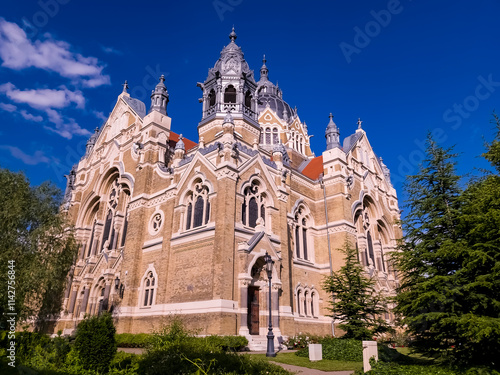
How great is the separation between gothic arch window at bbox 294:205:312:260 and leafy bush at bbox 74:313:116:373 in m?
18.0

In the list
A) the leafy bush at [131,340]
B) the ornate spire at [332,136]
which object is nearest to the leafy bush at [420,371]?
the leafy bush at [131,340]

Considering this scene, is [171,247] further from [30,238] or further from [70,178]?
[70,178]

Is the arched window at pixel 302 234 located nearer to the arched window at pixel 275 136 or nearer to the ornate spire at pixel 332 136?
the ornate spire at pixel 332 136

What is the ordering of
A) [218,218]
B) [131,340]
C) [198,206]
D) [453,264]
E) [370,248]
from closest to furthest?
[453,264] < [131,340] < [218,218] < [198,206] < [370,248]

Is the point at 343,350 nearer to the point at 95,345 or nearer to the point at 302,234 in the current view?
the point at 95,345

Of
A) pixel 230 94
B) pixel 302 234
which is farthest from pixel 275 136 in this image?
pixel 302 234

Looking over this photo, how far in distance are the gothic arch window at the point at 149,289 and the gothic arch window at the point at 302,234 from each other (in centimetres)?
1020

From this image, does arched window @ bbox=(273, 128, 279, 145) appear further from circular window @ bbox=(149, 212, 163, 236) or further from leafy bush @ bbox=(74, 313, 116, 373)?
leafy bush @ bbox=(74, 313, 116, 373)

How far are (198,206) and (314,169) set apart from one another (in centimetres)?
1580

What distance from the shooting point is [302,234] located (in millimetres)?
27531

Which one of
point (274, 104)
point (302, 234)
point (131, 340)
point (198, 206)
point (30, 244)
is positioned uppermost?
point (274, 104)

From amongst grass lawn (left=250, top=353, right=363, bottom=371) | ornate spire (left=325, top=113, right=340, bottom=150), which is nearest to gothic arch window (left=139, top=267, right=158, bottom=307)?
grass lawn (left=250, top=353, right=363, bottom=371)

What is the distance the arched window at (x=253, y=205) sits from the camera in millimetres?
22189

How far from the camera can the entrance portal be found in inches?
792
